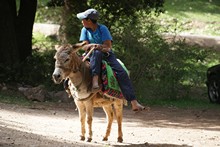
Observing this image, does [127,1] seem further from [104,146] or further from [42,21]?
[42,21]

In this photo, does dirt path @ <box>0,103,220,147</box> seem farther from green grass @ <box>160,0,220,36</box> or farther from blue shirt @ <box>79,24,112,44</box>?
green grass @ <box>160,0,220,36</box>

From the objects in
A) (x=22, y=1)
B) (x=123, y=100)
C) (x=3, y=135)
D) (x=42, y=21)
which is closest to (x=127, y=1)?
(x=22, y=1)

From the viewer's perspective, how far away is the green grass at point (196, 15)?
120 ft

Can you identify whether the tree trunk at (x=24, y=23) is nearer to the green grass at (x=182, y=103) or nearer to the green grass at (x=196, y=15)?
the green grass at (x=182, y=103)

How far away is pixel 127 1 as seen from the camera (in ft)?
71.4

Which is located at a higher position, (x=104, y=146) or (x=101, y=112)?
(x=104, y=146)

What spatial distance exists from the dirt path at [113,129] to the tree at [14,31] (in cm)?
309

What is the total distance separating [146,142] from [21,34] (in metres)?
11.4

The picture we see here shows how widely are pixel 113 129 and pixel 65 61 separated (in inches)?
147

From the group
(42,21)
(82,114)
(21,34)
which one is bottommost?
(42,21)

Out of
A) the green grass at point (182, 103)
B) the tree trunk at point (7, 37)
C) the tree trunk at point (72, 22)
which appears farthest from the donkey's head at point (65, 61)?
the tree trunk at point (7, 37)

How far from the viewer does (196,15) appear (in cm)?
3941

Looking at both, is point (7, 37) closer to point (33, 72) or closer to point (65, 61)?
point (33, 72)

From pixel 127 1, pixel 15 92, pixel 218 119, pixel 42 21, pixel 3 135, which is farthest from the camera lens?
pixel 42 21
